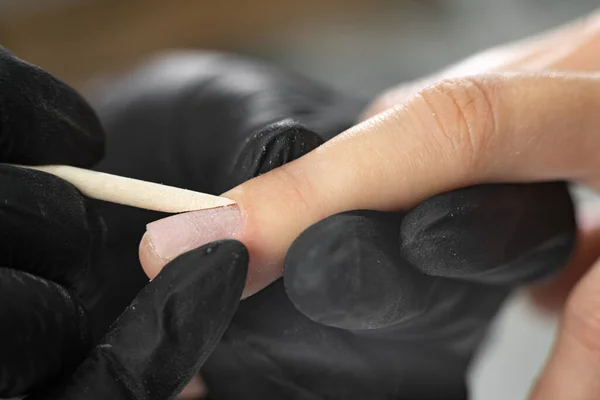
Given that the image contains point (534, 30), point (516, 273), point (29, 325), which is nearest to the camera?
point (29, 325)

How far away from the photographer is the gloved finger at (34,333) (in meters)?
0.27

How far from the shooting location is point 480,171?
0.35 metres

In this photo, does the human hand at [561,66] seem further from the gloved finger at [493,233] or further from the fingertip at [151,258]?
the fingertip at [151,258]

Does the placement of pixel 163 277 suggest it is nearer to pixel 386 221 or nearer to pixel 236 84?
pixel 386 221

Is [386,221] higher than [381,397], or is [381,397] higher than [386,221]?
[386,221]

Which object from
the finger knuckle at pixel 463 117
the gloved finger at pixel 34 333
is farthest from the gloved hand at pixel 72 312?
the finger knuckle at pixel 463 117

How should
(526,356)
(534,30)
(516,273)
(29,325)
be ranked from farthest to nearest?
1. (534,30)
2. (526,356)
3. (516,273)
4. (29,325)

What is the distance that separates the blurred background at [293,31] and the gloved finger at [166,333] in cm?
67

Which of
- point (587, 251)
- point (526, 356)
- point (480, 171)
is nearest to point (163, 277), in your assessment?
point (480, 171)

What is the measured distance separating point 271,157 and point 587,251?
0.28 metres

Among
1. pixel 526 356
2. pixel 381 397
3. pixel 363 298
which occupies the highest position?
pixel 363 298

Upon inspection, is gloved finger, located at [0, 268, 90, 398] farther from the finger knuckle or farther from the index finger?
the finger knuckle

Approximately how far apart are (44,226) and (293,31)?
970 millimetres

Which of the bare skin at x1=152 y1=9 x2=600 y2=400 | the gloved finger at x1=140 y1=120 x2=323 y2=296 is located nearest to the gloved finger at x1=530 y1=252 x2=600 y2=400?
the bare skin at x1=152 y1=9 x2=600 y2=400
